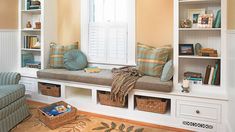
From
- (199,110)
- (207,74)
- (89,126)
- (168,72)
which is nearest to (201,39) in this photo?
(207,74)

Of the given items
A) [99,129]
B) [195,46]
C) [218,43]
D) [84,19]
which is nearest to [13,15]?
[84,19]

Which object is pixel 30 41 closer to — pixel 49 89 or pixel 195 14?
pixel 49 89

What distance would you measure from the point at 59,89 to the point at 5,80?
0.81 m

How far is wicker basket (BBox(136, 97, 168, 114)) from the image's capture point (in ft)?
8.48

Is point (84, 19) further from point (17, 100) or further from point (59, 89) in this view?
point (17, 100)

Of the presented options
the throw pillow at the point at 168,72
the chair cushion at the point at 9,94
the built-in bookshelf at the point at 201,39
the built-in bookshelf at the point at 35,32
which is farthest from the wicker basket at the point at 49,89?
the built-in bookshelf at the point at 201,39

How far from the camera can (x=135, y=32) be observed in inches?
126

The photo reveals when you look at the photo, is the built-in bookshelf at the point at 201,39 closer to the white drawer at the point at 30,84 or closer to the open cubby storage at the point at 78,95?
the open cubby storage at the point at 78,95

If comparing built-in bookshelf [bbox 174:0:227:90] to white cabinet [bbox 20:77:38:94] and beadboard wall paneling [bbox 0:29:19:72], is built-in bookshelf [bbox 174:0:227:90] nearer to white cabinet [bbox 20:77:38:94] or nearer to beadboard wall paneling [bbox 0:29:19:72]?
white cabinet [bbox 20:77:38:94]

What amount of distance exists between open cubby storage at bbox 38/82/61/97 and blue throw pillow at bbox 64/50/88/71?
1.25 feet

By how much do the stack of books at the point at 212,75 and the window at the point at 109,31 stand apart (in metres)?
1.15

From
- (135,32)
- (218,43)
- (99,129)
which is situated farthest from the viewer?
(135,32)

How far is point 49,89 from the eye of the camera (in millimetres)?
3297

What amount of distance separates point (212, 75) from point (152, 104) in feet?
2.77
